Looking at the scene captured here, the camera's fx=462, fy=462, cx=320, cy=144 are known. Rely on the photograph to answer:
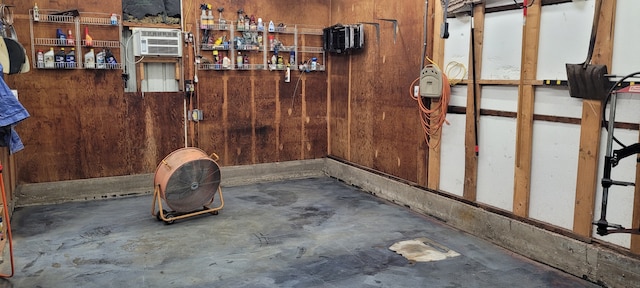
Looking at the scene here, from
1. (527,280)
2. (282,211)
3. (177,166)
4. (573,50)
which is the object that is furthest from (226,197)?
(573,50)

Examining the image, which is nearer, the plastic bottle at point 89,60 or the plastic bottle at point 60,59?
the plastic bottle at point 60,59

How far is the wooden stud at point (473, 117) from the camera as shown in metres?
4.45

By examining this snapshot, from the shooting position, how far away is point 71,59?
550 centimetres

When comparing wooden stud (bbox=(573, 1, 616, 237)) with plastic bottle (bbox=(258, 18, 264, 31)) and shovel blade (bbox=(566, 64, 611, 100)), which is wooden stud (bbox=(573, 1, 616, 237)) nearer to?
shovel blade (bbox=(566, 64, 611, 100))

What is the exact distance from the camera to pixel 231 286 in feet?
11.0

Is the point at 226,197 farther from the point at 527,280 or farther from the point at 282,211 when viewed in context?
the point at 527,280

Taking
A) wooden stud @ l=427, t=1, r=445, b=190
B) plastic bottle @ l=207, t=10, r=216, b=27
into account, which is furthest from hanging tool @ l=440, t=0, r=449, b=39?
plastic bottle @ l=207, t=10, r=216, b=27

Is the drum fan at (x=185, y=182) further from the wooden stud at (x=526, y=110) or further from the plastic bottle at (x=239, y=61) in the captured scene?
the wooden stud at (x=526, y=110)

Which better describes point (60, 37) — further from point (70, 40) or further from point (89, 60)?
point (89, 60)

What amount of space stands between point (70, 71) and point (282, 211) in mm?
3085

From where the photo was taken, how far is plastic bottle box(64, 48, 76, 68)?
548cm

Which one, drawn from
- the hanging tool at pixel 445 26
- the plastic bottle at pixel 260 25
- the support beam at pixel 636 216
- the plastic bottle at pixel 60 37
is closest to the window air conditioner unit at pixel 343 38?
the plastic bottle at pixel 260 25

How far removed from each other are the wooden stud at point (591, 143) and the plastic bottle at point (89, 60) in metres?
5.24

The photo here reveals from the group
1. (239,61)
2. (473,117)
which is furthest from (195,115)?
(473,117)
